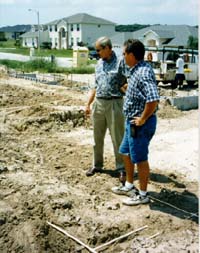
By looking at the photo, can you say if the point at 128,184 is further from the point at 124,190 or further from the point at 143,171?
the point at 143,171

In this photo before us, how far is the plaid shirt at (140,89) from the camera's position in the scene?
4.66 meters

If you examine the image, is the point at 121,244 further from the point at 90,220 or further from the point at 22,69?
the point at 22,69

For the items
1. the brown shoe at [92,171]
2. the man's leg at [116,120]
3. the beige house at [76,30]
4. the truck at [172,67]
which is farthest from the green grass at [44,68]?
the beige house at [76,30]

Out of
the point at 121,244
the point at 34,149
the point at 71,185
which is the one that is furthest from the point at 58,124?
the point at 121,244

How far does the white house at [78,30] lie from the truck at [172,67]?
58422 millimetres

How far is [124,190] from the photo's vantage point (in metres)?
5.53

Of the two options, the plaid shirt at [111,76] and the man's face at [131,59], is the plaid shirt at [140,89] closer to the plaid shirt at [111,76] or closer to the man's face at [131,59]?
the man's face at [131,59]

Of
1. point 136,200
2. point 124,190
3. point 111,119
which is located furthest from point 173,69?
point 136,200

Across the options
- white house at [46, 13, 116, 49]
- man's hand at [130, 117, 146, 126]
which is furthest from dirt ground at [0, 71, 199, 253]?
white house at [46, 13, 116, 49]

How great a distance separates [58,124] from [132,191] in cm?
481

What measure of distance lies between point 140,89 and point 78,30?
75.8 metres

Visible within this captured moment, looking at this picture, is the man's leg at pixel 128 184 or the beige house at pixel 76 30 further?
the beige house at pixel 76 30

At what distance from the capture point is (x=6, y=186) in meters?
5.69

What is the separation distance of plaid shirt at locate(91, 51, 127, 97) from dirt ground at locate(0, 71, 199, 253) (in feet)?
4.09
